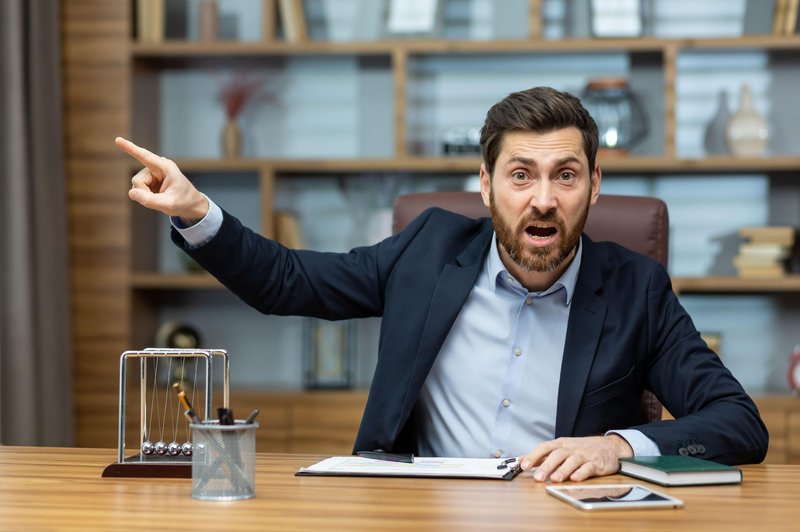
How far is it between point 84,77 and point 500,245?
2.13 metres

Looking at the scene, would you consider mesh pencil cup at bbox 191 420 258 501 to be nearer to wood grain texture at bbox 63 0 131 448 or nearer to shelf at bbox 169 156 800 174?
shelf at bbox 169 156 800 174

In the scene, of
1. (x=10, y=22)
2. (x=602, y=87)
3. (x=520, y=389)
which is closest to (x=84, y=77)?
(x=10, y=22)

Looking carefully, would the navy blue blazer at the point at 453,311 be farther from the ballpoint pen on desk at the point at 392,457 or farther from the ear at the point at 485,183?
the ballpoint pen on desk at the point at 392,457

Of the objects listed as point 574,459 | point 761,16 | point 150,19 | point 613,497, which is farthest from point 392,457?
point 761,16

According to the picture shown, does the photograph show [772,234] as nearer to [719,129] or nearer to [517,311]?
[719,129]

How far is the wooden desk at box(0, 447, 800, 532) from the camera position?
3.84 ft

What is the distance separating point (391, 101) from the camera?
390 cm

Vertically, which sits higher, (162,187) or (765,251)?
(162,187)

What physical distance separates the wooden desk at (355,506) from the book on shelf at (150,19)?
2476mm

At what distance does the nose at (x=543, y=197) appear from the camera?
1937 mm

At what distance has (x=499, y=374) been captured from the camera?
200 cm

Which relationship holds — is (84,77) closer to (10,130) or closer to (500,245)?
(10,130)

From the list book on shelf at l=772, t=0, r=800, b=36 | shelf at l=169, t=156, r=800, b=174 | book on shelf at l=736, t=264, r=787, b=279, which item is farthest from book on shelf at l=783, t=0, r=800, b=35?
book on shelf at l=736, t=264, r=787, b=279

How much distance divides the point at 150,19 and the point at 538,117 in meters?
2.16
